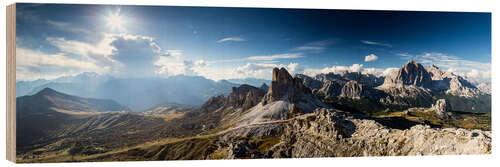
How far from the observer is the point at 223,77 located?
28.6 m

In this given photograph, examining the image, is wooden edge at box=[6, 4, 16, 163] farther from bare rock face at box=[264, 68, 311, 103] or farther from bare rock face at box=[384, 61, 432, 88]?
bare rock face at box=[384, 61, 432, 88]

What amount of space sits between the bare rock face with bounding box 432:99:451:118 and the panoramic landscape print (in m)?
0.22

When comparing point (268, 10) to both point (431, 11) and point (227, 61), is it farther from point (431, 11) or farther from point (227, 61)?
point (431, 11)

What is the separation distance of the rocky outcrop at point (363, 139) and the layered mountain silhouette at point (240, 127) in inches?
3.5

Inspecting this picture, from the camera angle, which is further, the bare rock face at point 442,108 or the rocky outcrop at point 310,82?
the bare rock face at point 442,108

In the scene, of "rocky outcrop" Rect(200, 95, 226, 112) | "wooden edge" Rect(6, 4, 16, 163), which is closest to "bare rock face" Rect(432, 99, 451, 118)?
"rocky outcrop" Rect(200, 95, 226, 112)

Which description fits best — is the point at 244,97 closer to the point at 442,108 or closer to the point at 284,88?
the point at 284,88

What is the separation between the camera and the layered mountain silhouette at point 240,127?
23.9m

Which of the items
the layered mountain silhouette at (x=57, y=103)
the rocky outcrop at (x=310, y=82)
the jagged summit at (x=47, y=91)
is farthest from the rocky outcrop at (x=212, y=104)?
the jagged summit at (x=47, y=91)

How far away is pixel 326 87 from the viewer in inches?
1364

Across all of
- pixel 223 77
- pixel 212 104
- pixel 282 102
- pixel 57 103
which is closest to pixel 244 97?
pixel 212 104

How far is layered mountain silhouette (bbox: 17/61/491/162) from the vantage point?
2386cm

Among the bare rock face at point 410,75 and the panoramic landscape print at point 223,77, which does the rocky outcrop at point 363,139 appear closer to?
the panoramic landscape print at point 223,77

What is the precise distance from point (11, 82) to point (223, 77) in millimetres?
19238
